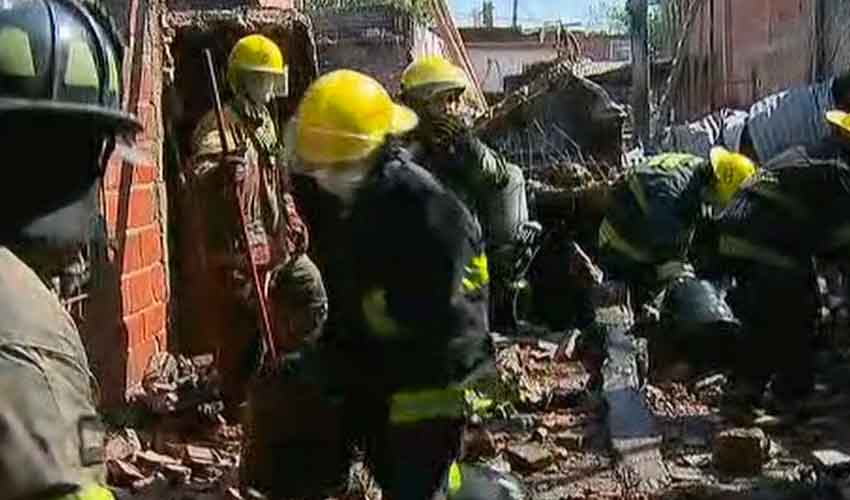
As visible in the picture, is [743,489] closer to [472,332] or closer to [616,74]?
[472,332]

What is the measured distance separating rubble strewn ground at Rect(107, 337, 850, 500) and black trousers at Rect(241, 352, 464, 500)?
22.6 inches

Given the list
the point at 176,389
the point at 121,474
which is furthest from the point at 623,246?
the point at 121,474

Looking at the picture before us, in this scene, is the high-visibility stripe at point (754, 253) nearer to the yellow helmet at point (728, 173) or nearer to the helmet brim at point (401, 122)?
the yellow helmet at point (728, 173)

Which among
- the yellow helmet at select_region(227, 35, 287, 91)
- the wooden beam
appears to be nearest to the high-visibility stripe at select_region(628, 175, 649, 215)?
the yellow helmet at select_region(227, 35, 287, 91)

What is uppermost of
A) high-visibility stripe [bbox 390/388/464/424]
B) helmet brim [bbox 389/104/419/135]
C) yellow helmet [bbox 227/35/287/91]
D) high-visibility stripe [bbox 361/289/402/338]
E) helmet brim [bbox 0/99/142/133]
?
helmet brim [bbox 0/99/142/133]

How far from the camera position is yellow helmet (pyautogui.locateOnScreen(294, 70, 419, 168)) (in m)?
5.15

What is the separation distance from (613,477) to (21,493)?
5717 mm

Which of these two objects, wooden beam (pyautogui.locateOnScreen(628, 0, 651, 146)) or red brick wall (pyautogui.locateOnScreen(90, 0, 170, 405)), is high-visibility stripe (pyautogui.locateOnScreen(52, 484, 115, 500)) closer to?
red brick wall (pyautogui.locateOnScreen(90, 0, 170, 405))

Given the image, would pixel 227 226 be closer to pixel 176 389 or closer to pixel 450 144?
pixel 176 389

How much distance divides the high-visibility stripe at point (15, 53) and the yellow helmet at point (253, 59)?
628cm

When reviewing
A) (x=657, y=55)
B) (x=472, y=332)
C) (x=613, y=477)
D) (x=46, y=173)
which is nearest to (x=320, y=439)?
(x=472, y=332)

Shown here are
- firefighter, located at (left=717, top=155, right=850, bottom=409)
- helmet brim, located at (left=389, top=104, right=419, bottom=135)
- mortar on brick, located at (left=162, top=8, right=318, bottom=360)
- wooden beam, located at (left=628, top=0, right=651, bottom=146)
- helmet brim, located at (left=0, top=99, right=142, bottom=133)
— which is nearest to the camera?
helmet brim, located at (left=0, top=99, right=142, bottom=133)

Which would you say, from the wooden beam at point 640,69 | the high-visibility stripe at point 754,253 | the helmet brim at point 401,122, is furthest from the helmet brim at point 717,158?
the wooden beam at point 640,69

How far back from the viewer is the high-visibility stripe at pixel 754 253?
8.36 m
